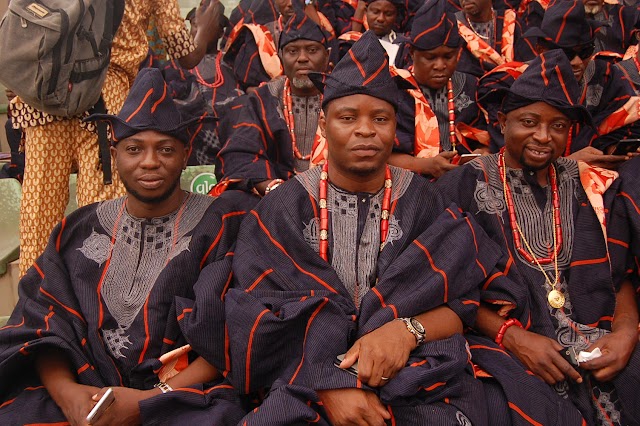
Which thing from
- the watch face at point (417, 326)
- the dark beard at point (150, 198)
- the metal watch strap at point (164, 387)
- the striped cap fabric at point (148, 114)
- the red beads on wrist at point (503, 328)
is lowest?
the metal watch strap at point (164, 387)

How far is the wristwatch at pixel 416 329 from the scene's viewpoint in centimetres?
277

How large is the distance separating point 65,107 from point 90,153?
34 cm

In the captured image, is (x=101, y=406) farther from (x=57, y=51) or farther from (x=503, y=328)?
(x=57, y=51)

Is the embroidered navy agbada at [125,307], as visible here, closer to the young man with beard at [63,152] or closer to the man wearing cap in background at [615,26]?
the young man with beard at [63,152]

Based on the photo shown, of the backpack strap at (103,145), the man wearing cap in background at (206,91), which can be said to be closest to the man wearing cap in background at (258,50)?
the man wearing cap in background at (206,91)

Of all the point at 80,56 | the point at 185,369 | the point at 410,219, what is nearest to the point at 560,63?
the point at 410,219

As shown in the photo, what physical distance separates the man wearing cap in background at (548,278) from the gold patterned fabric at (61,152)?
6.66ft

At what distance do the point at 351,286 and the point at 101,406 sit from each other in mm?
1103

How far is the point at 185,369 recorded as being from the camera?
295 cm

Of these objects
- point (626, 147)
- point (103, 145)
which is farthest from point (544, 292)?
point (103, 145)

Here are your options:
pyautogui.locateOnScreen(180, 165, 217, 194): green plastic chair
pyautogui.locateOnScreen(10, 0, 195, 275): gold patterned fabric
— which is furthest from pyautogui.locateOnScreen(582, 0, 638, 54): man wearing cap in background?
pyautogui.locateOnScreen(10, 0, 195, 275): gold patterned fabric

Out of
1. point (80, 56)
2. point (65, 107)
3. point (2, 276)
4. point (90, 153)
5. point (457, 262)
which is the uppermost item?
point (80, 56)

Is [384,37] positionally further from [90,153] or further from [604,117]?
[90,153]

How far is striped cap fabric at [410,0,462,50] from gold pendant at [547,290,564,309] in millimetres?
1974
